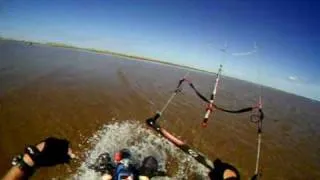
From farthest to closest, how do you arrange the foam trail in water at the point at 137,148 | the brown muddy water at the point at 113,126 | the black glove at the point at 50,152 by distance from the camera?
the brown muddy water at the point at 113,126, the foam trail in water at the point at 137,148, the black glove at the point at 50,152

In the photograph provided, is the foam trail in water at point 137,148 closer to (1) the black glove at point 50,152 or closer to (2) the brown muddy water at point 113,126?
(2) the brown muddy water at point 113,126

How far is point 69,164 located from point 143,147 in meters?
3.36

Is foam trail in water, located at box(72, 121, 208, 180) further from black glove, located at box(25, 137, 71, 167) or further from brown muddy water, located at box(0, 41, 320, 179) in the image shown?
black glove, located at box(25, 137, 71, 167)

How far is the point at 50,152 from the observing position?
7789 mm

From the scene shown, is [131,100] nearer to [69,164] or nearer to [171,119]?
[171,119]

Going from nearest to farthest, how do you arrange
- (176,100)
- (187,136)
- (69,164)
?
(69,164)
(187,136)
(176,100)

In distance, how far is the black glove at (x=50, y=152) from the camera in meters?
7.19

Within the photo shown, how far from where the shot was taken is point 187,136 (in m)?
14.4

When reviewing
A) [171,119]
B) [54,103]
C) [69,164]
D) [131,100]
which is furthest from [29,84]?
[69,164]

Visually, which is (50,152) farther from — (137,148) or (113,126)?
(113,126)

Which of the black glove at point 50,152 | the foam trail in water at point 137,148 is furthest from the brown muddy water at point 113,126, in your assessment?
the black glove at point 50,152

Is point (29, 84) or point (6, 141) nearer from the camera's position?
point (6, 141)

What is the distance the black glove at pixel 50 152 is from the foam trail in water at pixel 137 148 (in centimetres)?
78

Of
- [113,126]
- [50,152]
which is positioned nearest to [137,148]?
[113,126]
